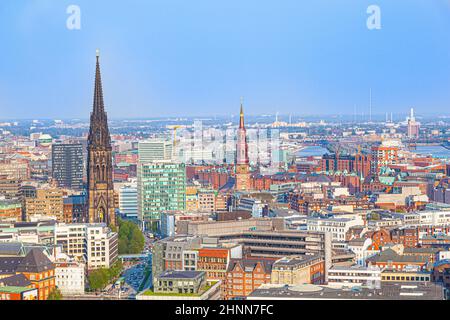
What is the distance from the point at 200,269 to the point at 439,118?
470 inches

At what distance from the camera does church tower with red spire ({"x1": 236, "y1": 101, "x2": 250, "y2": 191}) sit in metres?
20.8

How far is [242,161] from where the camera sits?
73.5ft

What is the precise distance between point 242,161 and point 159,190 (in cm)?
595

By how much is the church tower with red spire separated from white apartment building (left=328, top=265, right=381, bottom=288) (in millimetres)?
10315

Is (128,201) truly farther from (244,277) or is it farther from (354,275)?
(354,275)

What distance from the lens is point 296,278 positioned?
9.28 metres

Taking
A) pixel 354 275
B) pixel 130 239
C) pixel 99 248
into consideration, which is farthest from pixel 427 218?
pixel 354 275

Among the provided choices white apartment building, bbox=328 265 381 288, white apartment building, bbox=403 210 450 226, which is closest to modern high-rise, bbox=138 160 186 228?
white apartment building, bbox=403 210 450 226

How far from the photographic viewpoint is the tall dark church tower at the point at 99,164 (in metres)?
14.6

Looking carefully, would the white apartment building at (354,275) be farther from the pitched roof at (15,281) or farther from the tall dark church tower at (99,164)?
the tall dark church tower at (99,164)

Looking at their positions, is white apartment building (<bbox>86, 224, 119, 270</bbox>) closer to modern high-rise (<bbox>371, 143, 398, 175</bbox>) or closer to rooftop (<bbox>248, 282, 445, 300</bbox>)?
rooftop (<bbox>248, 282, 445, 300</bbox>)

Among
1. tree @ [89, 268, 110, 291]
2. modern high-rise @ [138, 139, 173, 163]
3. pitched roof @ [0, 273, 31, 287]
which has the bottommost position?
tree @ [89, 268, 110, 291]

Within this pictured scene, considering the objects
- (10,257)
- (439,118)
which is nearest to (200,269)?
(10,257)
